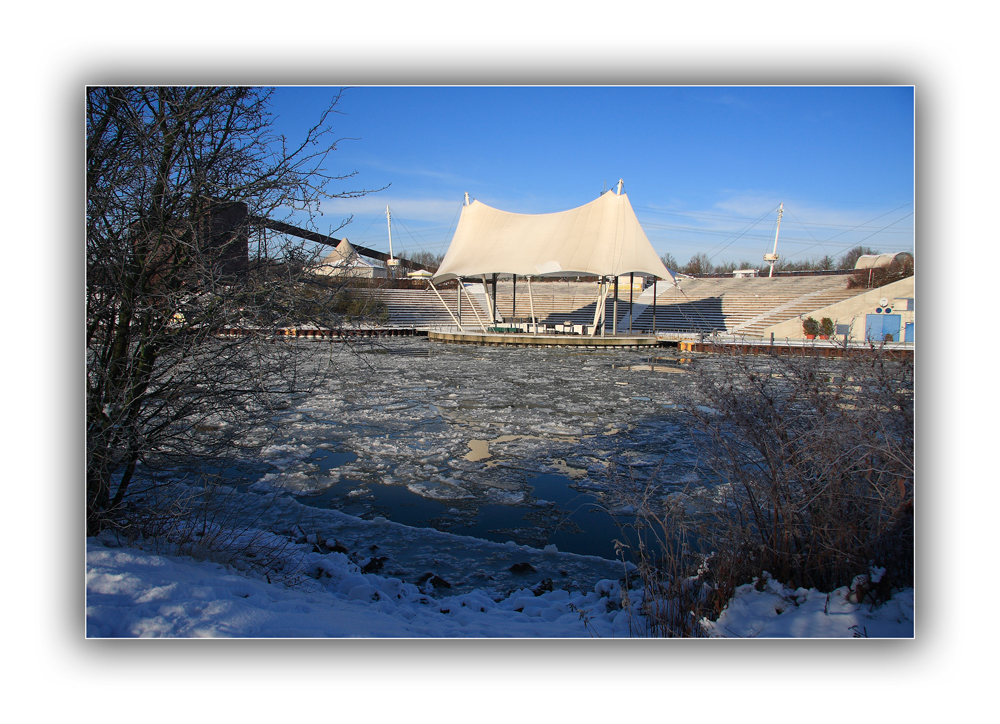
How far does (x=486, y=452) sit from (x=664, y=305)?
2508 cm

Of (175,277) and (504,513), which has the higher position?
(175,277)

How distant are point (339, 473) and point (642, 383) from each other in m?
6.32

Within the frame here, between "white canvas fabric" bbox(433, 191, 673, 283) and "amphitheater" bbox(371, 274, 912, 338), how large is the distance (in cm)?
214

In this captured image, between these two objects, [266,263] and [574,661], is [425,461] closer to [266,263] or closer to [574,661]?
[266,263]

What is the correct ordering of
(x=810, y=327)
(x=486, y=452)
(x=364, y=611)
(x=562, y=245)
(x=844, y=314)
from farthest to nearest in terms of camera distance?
(x=562, y=245) → (x=844, y=314) → (x=810, y=327) → (x=486, y=452) → (x=364, y=611)

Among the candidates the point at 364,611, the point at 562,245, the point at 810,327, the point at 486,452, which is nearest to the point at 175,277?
the point at 364,611

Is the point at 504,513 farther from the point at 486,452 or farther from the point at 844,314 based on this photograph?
the point at 844,314

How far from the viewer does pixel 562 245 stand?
66.0ft

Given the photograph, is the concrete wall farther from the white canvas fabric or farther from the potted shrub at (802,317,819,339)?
the white canvas fabric

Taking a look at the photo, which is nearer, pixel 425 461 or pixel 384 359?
pixel 425 461

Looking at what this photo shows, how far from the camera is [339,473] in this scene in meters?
4.88

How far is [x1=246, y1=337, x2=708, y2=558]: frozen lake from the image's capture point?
3.94 metres
